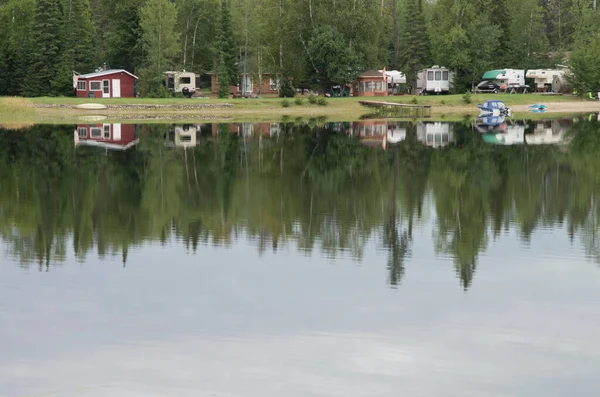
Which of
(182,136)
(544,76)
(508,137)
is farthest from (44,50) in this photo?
(544,76)

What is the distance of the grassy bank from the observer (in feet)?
261

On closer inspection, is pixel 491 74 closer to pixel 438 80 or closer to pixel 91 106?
pixel 438 80

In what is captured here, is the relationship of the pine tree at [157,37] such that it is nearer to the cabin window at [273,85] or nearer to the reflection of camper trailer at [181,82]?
the reflection of camper trailer at [181,82]

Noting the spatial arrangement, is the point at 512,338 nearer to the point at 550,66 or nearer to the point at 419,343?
the point at 419,343

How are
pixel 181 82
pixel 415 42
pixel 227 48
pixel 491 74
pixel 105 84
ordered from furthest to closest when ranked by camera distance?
pixel 415 42 < pixel 491 74 < pixel 181 82 < pixel 227 48 < pixel 105 84

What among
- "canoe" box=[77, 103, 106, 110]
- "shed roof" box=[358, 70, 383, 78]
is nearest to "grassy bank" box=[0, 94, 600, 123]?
"canoe" box=[77, 103, 106, 110]

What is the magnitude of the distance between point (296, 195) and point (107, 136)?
3081cm

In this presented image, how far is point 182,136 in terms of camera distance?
190ft

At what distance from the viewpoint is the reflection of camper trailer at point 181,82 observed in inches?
3883

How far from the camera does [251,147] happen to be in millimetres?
48625

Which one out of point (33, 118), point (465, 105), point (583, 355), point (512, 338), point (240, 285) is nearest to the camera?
point (583, 355)

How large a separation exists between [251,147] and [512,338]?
35575mm

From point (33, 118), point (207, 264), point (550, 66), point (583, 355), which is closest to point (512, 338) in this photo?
point (583, 355)

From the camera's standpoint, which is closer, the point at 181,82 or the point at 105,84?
the point at 105,84
